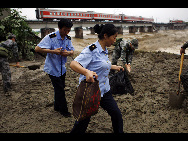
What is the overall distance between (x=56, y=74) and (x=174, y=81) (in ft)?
13.9

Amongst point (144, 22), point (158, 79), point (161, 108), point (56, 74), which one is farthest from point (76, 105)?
point (144, 22)

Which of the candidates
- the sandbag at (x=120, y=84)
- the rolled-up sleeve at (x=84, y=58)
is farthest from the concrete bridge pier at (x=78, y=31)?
the rolled-up sleeve at (x=84, y=58)

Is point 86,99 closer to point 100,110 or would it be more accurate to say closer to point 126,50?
point 100,110

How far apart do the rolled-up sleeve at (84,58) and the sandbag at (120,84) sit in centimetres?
235

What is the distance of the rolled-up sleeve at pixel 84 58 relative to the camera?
5.31 feet

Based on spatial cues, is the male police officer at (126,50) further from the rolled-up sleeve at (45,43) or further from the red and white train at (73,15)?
the red and white train at (73,15)

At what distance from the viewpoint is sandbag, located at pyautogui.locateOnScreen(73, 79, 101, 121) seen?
4.73 feet

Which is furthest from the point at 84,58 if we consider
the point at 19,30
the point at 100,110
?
the point at 19,30

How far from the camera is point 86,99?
56.9 inches

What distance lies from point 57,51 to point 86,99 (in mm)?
1422

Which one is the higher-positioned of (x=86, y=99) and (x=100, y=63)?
(x=100, y=63)

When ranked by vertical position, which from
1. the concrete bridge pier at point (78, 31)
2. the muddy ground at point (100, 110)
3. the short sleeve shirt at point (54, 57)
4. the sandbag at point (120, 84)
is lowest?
the muddy ground at point (100, 110)

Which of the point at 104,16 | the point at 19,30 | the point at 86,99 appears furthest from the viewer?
the point at 104,16

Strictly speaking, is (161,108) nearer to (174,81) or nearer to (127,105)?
(127,105)
